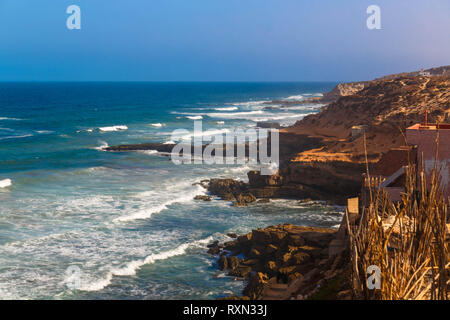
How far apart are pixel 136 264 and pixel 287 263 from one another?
17.8 ft

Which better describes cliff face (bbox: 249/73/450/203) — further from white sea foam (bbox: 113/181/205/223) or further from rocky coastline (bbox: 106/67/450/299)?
white sea foam (bbox: 113/181/205/223)

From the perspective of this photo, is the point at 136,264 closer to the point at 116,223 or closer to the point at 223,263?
the point at 223,263

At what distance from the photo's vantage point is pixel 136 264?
61.9 feet

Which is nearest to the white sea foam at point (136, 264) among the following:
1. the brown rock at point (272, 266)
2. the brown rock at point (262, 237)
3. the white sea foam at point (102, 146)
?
the brown rock at point (262, 237)

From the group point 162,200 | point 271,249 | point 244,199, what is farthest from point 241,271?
point 162,200

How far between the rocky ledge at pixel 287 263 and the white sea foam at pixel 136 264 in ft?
3.25

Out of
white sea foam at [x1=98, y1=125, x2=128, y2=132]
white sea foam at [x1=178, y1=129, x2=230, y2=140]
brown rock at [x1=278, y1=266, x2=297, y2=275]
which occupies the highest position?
white sea foam at [x1=98, y1=125, x2=128, y2=132]

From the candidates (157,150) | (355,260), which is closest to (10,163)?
(157,150)

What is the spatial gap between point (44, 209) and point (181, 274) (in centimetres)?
1127

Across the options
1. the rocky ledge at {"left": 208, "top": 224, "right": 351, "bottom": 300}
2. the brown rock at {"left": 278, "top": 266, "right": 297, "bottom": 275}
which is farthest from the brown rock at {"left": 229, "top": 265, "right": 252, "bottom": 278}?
the brown rock at {"left": 278, "top": 266, "right": 297, "bottom": 275}

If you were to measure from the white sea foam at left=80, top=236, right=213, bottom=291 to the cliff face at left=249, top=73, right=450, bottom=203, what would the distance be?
8.55 metres

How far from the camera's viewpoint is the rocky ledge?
13.9 metres

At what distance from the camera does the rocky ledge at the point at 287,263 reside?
13927 millimetres
